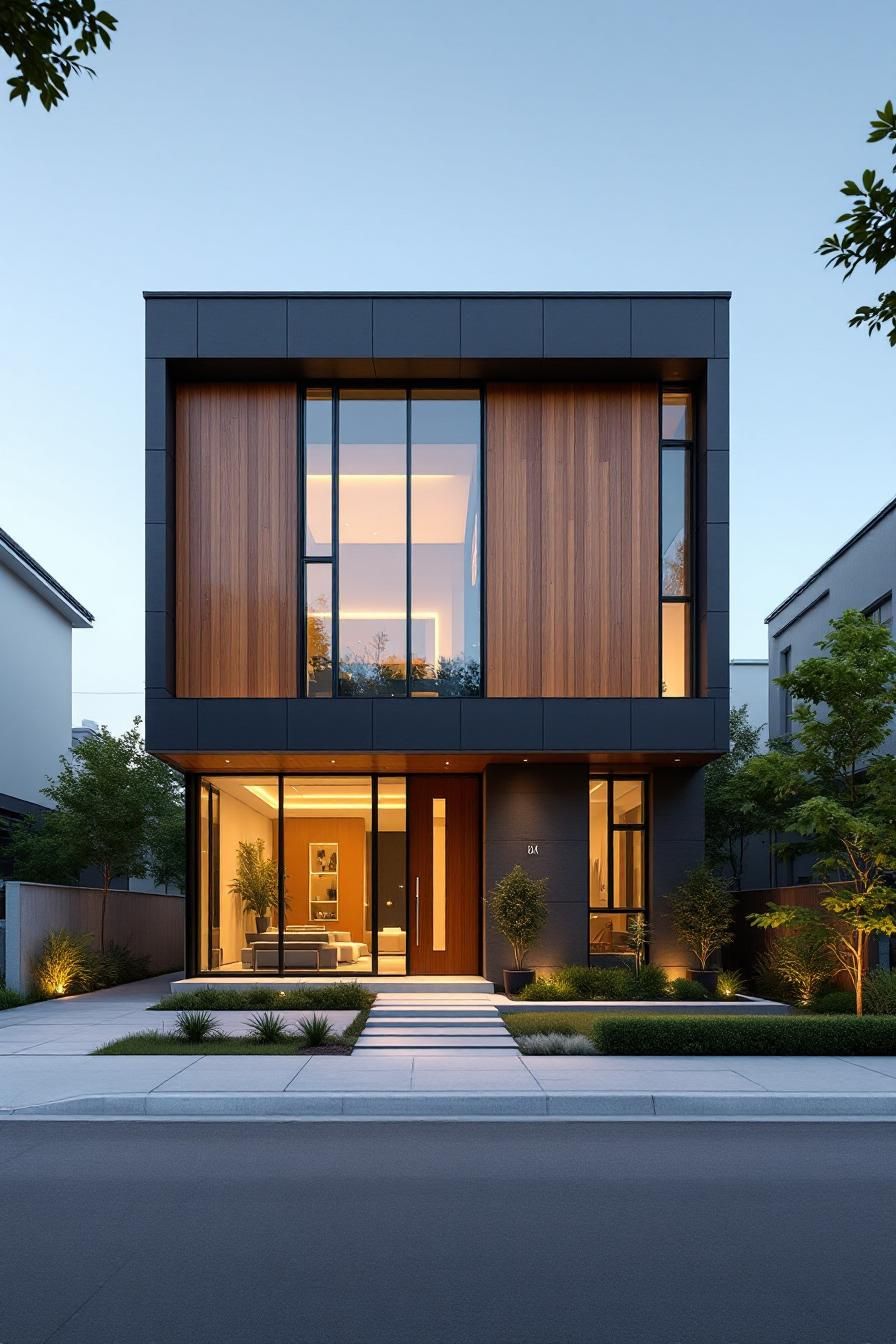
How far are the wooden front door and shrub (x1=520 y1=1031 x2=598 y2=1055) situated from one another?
7293 millimetres

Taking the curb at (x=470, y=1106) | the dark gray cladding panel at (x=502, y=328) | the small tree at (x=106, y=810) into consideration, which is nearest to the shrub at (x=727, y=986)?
the curb at (x=470, y=1106)

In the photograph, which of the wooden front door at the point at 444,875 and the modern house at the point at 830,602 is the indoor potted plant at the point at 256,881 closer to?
the wooden front door at the point at 444,875

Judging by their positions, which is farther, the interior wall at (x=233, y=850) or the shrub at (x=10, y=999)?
the interior wall at (x=233, y=850)

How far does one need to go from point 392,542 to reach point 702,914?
27.8 feet

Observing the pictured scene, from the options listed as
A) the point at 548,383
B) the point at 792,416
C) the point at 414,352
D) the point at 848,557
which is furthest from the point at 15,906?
the point at 792,416

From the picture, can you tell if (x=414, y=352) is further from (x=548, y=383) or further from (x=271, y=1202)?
(x=271, y=1202)

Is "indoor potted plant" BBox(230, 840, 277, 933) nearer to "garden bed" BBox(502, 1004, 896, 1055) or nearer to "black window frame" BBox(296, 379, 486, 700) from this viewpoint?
"black window frame" BBox(296, 379, 486, 700)

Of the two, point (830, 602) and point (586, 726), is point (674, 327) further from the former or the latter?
point (830, 602)

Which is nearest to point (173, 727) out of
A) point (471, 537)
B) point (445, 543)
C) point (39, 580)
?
point (445, 543)

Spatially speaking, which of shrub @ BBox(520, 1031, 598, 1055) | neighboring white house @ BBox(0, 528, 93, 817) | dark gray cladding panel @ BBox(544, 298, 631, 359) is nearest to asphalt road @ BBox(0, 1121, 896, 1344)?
shrub @ BBox(520, 1031, 598, 1055)

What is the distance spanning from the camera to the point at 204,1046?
13344 mm

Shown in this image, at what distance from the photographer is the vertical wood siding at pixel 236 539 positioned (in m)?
19.7

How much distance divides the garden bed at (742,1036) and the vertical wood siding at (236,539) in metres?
9.05

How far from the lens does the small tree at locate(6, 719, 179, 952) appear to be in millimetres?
25531
